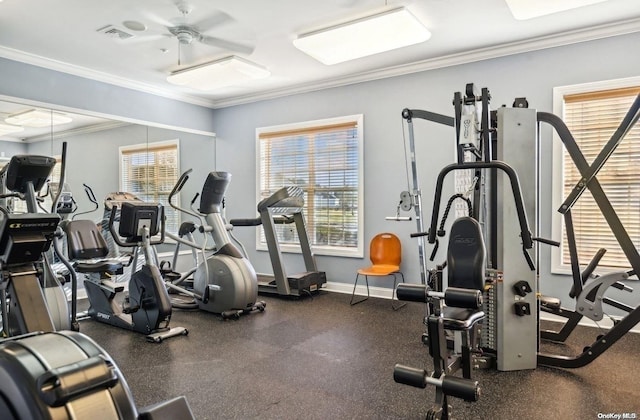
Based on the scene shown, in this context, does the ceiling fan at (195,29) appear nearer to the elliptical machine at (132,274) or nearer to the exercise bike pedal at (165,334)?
the elliptical machine at (132,274)

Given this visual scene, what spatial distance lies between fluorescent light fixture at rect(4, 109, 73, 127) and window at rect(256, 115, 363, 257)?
2.60 metres

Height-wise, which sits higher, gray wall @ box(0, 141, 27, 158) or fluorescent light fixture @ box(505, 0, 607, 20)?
fluorescent light fixture @ box(505, 0, 607, 20)

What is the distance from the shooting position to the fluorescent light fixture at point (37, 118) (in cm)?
445

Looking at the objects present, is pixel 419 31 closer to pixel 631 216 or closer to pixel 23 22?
pixel 631 216

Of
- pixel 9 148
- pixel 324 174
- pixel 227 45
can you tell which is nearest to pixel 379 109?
pixel 324 174

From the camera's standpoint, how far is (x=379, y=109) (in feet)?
17.3

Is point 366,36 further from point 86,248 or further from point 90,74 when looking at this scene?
point 90,74

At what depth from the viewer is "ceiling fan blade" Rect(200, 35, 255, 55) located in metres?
4.20

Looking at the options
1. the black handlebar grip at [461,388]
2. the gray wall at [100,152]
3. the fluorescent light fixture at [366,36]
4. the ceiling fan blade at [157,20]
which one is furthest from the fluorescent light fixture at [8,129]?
the black handlebar grip at [461,388]

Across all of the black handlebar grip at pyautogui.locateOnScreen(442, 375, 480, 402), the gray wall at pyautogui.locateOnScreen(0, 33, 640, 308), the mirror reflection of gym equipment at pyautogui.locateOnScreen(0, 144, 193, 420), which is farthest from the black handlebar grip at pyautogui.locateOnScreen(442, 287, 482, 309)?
the gray wall at pyautogui.locateOnScreen(0, 33, 640, 308)

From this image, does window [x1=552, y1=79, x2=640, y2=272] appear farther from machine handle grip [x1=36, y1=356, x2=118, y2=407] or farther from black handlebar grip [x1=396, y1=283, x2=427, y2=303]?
machine handle grip [x1=36, y1=356, x2=118, y2=407]

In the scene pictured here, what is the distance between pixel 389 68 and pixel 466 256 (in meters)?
3.28

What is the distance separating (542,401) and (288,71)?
4.31m

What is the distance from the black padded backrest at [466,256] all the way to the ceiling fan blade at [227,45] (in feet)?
9.98
